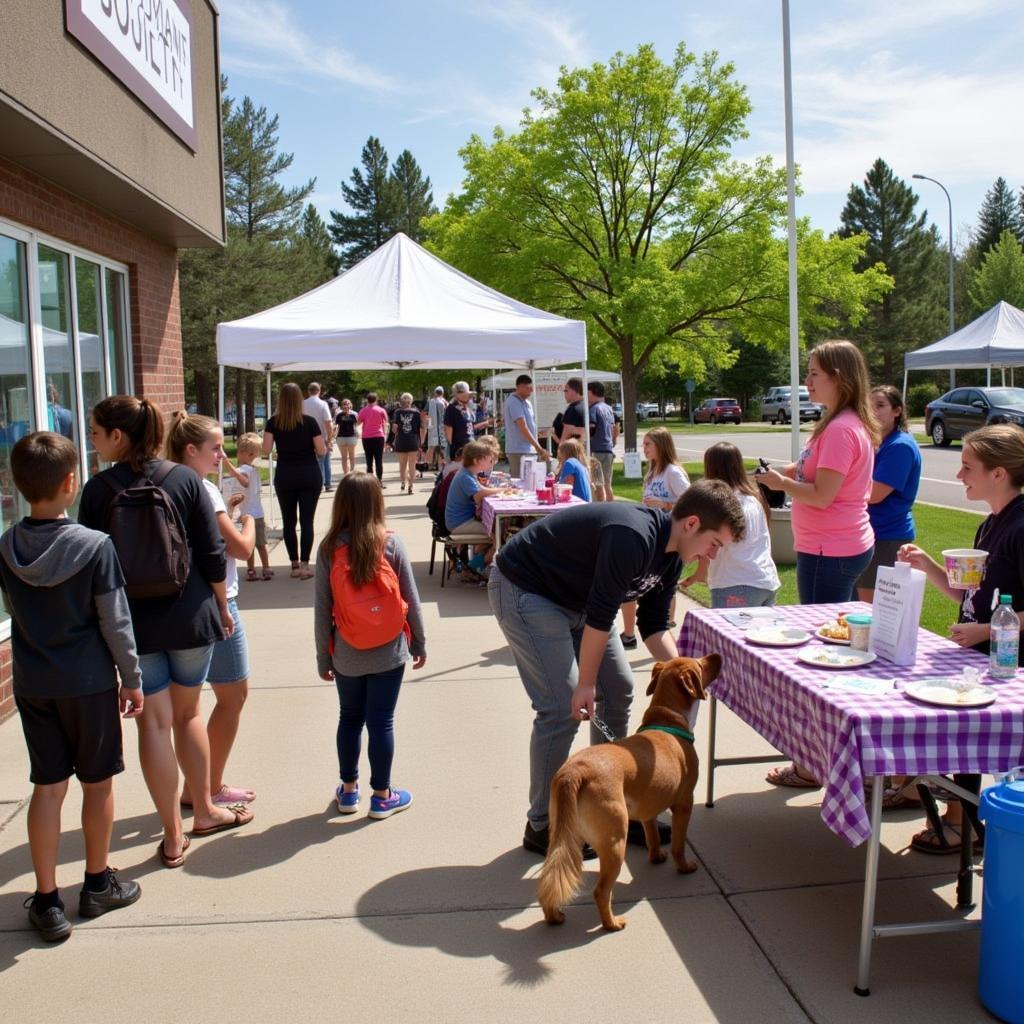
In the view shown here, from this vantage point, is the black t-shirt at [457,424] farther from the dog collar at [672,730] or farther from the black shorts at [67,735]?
the black shorts at [67,735]

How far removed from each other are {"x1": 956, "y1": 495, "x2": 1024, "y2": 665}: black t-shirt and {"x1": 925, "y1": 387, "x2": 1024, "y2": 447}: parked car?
2335cm

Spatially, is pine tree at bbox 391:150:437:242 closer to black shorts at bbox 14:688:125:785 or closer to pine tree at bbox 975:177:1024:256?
pine tree at bbox 975:177:1024:256

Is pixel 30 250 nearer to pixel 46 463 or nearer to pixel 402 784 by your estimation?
pixel 46 463

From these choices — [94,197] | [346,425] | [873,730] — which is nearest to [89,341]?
[94,197]

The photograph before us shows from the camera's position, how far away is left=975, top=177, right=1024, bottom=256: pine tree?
7088 centimetres

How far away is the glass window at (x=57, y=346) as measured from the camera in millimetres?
6633

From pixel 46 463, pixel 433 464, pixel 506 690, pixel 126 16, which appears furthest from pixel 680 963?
pixel 433 464

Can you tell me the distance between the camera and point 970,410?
26.7 meters

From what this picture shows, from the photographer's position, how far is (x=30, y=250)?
6.35m

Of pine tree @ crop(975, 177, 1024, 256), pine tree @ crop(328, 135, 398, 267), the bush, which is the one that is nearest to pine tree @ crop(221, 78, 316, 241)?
pine tree @ crop(328, 135, 398, 267)

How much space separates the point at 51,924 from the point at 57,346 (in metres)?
4.60

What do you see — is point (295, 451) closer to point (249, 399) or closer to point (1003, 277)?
point (249, 399)

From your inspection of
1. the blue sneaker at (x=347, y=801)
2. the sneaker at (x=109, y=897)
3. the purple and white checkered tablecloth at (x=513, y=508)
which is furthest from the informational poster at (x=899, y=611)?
the purple and white checkered tablecloth at (x=513, y=508)

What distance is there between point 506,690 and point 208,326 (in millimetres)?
29087
